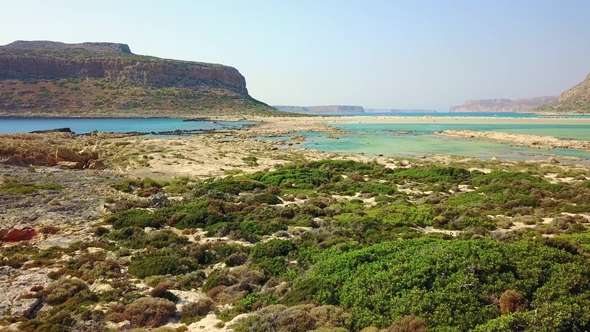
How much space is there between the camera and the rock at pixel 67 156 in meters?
31.1

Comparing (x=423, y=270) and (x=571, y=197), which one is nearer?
(x=423, y=270)

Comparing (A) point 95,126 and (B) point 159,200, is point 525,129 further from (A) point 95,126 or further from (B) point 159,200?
(A) point 95,126

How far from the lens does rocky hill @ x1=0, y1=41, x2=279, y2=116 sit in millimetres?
115875

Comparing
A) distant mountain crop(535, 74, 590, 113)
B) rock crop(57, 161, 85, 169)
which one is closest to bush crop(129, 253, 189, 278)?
rock crop(57, 161, 85, 169)

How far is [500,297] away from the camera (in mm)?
7422

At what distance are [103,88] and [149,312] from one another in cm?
14075

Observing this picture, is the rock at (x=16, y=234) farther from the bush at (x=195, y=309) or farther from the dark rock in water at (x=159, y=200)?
the bush at (x=195, y=309)

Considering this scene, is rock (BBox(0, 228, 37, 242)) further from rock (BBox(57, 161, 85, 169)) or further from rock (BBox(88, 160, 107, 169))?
rock (BBox(88, 160, 107, 169))

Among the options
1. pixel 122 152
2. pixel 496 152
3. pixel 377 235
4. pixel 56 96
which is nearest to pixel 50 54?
pixel 56 96

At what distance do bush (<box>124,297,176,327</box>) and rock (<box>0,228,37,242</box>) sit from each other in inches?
320

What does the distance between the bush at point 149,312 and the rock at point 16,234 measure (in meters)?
8.12

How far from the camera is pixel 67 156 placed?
31.4 m

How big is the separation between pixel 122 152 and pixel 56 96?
10122cm

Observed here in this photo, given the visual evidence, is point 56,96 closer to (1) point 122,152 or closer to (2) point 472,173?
(1) point 122,152
